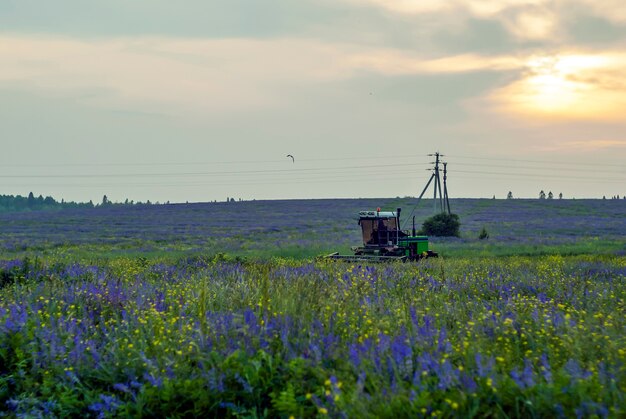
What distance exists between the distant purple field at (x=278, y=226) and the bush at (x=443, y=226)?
116 cm

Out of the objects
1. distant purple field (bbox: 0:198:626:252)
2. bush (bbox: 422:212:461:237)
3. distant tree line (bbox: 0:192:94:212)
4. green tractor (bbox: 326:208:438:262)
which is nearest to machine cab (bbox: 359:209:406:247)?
green tractor (bbox: 326:208:438:262)

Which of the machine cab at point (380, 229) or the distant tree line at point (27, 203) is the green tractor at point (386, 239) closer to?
the machine cab at point (380, 229)

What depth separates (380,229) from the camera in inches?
805

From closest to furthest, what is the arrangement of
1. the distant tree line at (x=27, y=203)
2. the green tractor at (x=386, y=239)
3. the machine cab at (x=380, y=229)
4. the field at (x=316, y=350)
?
the field at (x=316, y=350) → the green tractor at (x=386, y=239) → the machine cab at (x=380, y=229) → the distant tree line at (x=27, y=203)

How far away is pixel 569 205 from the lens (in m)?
67.8

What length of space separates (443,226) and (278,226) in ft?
43.2

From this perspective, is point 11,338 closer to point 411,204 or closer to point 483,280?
point 483,280

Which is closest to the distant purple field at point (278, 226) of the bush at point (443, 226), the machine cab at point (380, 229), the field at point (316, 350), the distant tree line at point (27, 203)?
the bush at point (443, 226)

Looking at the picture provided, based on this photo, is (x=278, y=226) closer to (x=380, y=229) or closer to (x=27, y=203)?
(x=380, y=229)

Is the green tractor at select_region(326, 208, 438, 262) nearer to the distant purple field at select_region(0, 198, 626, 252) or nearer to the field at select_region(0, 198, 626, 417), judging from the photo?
the distant purple field at select_region(0, 198, 626, 252)

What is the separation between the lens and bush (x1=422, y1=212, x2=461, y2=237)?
37.1 metres

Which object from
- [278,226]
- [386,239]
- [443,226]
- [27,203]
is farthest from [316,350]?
[27,203]

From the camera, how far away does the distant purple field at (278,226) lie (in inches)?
1331

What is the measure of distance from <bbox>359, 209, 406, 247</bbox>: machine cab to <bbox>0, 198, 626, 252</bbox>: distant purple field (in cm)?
812
